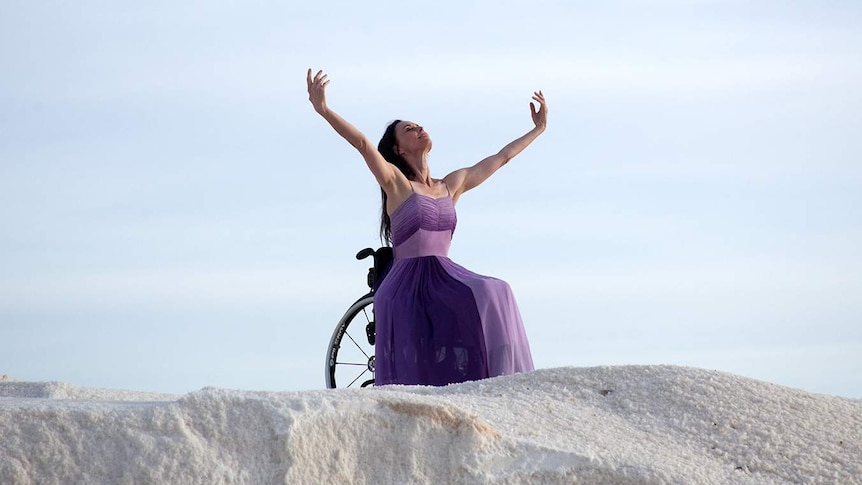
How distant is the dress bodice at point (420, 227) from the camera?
525cm

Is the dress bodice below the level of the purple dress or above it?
above

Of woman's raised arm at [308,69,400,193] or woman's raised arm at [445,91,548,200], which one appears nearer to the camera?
woman's raised arm at [308,69,400,193]

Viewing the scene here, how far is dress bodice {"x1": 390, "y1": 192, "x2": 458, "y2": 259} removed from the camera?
5246mm

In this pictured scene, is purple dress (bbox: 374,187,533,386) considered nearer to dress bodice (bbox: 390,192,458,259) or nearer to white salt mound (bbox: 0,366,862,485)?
dress bodice (bbox: 390,192,458,259)

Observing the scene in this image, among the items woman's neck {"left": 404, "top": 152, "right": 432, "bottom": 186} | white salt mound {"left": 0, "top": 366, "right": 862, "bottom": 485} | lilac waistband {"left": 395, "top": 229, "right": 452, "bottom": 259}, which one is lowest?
white salt mound {"left": 0, "top": 366, "right": 862, "bottom": 485}

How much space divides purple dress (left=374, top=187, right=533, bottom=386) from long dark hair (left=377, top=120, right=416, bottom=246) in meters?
0.24

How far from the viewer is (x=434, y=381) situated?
484 cm

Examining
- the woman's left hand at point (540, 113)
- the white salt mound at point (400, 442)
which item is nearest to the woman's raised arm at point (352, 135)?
the woman's left hand at point (540, 113)

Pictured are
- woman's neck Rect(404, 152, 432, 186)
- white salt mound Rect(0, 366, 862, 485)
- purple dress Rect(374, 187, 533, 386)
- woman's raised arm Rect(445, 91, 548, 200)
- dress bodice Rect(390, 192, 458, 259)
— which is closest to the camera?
white salt mound Rect(0, 366, 862, 485)

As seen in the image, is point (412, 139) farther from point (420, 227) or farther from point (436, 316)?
point (436, 316)

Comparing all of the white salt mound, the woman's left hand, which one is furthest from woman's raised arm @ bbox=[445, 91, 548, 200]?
the white salt mound

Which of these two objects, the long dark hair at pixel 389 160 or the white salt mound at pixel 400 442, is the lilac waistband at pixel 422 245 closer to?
the long dark hair at pixel 389 160

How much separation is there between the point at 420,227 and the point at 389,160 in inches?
19.2

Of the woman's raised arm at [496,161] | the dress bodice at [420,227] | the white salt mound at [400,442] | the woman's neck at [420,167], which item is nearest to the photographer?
the white salt mound at [400,442]
